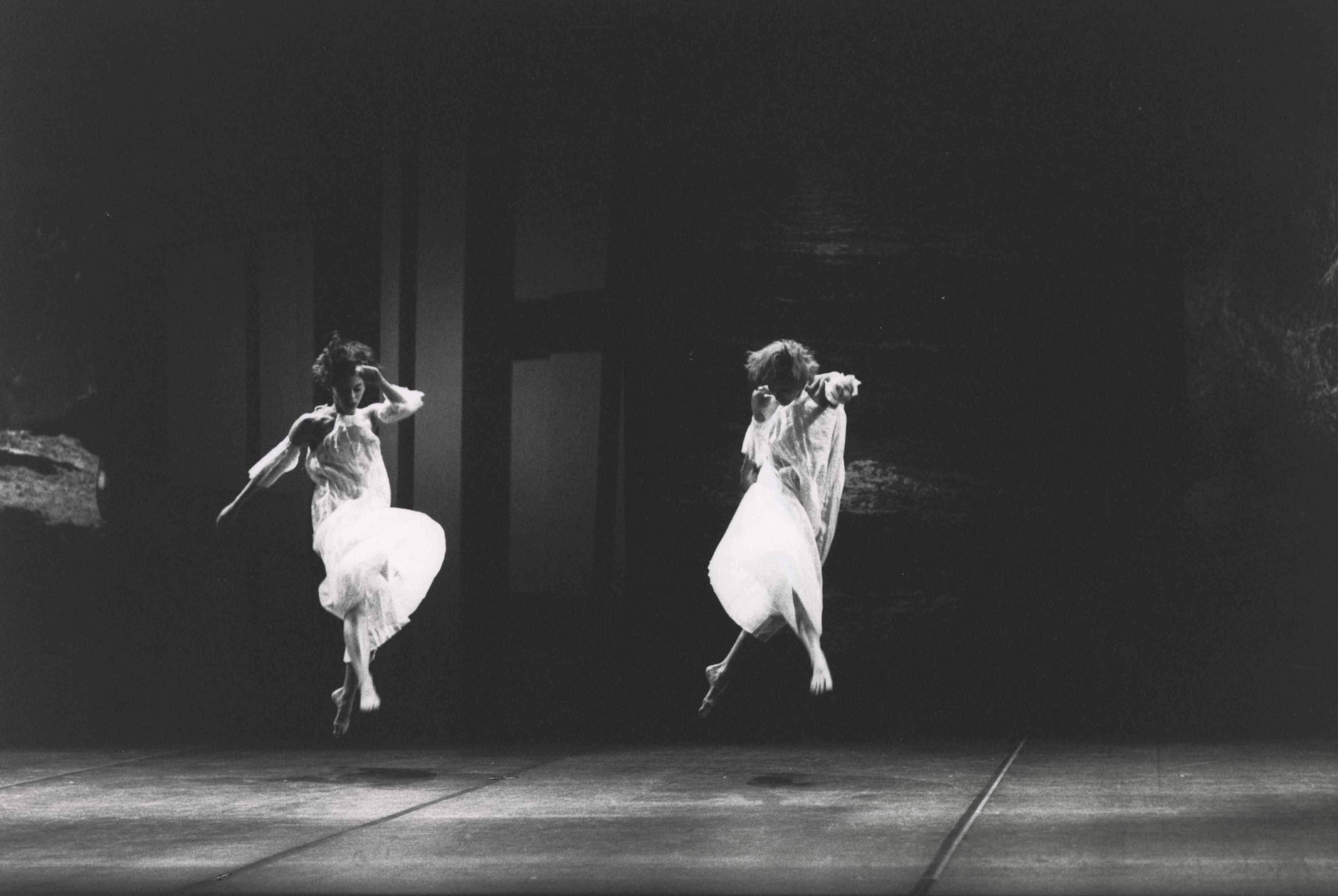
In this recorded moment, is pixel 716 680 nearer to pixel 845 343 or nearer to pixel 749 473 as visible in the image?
pixel 749 473

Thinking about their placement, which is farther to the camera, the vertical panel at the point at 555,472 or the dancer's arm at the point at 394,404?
the vertical panel at the point at 555,472

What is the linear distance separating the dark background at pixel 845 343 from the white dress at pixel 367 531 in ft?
1.15

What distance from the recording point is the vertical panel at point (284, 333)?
5781 mm

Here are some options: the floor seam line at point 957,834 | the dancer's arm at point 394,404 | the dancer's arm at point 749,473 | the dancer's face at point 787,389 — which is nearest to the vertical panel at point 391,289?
the dancer's arm at point 394,404

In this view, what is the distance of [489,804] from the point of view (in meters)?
4.34

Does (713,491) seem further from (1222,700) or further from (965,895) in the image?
(965,895)

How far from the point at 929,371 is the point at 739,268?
781mm

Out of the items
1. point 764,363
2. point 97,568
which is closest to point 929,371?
point 764,363

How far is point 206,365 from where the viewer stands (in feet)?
19.3

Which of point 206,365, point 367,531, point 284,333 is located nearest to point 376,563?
point 367,531

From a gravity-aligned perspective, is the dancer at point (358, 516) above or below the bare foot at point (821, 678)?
above

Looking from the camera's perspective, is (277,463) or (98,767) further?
(277,463)

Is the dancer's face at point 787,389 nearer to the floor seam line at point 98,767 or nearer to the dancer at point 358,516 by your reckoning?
the dancer at point 358,516

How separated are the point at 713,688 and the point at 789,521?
791mm
